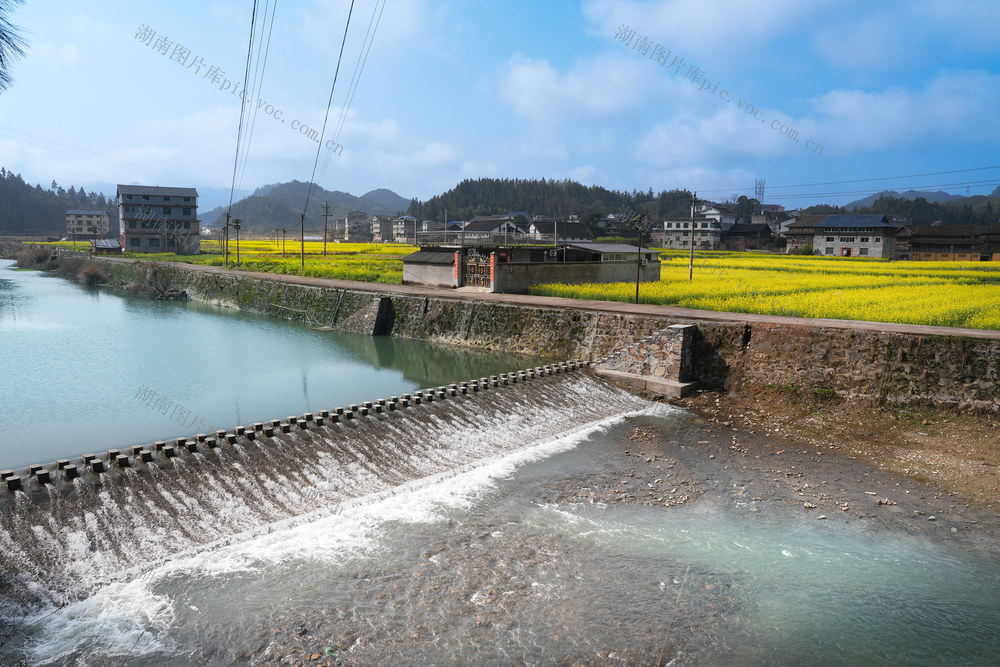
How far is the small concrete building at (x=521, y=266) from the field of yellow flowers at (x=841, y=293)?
4.45 feet

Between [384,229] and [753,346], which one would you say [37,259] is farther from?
[753,346]

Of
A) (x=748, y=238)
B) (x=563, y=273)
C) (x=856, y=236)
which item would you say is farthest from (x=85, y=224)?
(x=856, y=236)

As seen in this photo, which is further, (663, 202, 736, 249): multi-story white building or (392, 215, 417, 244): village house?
(392, 215, 417, 244): village house

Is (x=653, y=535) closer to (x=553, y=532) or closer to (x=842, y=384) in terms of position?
(x=553, y=532)

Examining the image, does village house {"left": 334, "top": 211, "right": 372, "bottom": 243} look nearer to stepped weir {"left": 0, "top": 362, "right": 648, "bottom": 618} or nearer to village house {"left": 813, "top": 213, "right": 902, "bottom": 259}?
village house {"left": 813, "top": 213, "right": 902, "bottom": 259}

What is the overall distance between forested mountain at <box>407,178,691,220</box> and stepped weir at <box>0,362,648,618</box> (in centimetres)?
11162

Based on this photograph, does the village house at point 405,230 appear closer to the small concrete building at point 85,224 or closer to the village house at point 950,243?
the small concrete building at point 85,224

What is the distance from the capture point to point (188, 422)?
47.1 ft

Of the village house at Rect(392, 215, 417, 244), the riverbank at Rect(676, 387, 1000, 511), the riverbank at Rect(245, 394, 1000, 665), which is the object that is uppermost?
the village house at Rect(392, 215, 417, 244)

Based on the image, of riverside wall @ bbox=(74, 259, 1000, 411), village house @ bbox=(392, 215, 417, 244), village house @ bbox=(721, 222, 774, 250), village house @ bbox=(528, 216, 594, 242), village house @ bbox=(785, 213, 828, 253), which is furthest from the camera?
village house @ bbox=(392, 215, 417, 244)

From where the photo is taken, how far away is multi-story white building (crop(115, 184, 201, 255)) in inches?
2744

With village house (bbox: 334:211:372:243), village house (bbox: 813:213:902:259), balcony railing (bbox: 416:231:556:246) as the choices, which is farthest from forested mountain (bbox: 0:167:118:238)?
village house (bbox: 813:213:902:259)

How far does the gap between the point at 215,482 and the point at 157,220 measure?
237 feet

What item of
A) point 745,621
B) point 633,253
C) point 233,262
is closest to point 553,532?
point 745,621
